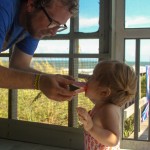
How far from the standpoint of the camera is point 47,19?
1550 mm

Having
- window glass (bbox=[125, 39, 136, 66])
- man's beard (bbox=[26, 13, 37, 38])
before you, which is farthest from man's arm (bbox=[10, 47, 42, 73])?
window glass (bbox=[125, 39, 136, 66])

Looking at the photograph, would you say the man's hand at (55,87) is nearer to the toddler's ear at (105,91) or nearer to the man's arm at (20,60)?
the toddler's ear at (105,91)

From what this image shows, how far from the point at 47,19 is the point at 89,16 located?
115 cm

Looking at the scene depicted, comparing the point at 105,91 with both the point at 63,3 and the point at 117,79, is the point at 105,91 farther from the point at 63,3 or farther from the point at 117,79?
the point at 63,3

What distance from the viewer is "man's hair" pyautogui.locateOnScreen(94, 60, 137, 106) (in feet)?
5.06

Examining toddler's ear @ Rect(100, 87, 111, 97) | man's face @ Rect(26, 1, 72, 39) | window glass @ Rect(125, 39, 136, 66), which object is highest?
man's face @ Rect(26, 1, 72, 39)

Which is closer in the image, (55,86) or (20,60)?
(55,86)

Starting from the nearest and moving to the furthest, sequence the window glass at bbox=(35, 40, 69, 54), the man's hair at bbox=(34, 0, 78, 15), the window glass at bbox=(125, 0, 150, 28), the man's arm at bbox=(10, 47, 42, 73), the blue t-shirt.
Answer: the blue t-shirt → the man's hair at bbox=(34, 0, 78, 15) → the man's arm at bbox=(10, 47, 42, 73) → the window glass at bbox=(125, 0, 150, 28) → the window glass at bbox=(35, 40, 69, 54)

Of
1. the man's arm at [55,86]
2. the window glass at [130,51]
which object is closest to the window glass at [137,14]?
the window glass at [130,51]

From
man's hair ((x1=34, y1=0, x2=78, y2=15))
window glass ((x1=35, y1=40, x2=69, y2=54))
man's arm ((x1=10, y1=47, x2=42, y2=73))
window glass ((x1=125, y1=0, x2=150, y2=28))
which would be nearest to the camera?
man's hair ((x1=34, y1=0, x2=78, y2=15))

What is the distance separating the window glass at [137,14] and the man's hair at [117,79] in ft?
3.46

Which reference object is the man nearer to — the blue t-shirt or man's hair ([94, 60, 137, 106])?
the blue t-shirt

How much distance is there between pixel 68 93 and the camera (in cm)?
143

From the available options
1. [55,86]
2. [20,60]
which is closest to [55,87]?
[55,86]
